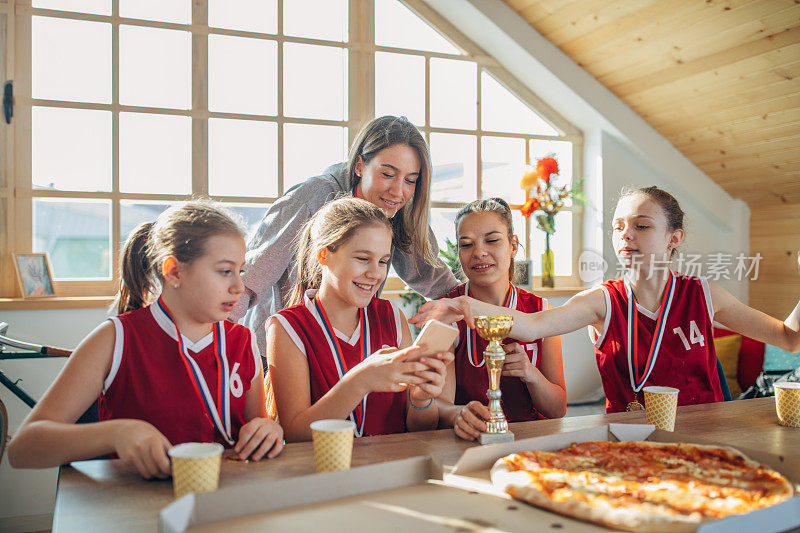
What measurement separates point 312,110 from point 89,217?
1533 mm

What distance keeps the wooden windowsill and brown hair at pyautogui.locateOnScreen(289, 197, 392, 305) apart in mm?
1972

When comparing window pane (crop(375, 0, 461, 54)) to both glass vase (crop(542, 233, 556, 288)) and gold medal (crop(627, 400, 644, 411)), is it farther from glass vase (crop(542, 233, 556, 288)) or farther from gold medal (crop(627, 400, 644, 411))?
gold medal (crop(627, 400, 644, 411))

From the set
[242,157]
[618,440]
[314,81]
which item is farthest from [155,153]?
[618,440]

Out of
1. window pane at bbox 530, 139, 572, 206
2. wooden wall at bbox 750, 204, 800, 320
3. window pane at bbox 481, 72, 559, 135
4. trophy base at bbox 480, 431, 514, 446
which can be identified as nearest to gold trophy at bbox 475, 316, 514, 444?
trophy base at bbox 480, 431, 514, 446

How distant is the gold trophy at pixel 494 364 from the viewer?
4.50 feet

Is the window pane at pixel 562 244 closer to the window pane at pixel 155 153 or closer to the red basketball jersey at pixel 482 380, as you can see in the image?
the window pane at pixel 155 153

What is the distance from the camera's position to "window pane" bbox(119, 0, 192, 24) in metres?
3.78

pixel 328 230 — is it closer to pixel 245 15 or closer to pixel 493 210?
pixel 493 210

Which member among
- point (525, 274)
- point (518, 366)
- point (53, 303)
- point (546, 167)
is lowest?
point (518, 366)

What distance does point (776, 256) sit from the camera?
454 centimetres

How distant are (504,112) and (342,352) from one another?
3477 mm

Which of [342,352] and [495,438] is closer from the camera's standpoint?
[495,438]

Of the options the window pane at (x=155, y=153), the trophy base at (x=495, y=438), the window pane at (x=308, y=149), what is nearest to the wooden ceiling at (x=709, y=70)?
the window pane at (x=308, y=149)

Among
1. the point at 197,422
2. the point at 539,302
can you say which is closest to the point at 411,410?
the point at 197,422
